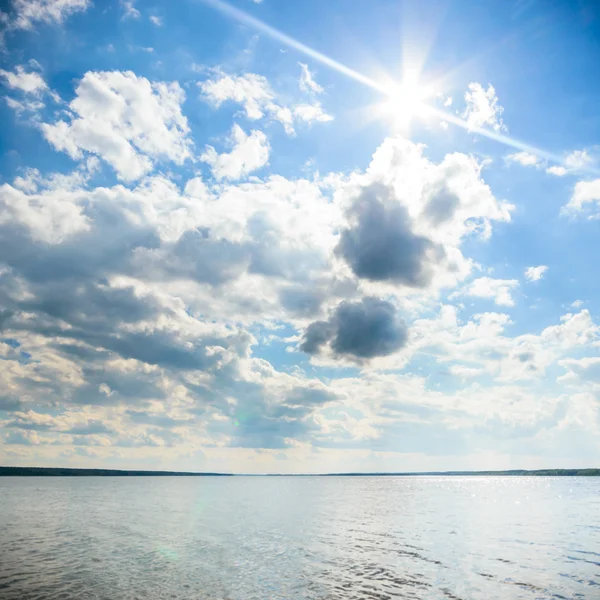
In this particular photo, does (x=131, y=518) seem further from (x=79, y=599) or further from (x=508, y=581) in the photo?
(x=508, y=581)

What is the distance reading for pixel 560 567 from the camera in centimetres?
4016

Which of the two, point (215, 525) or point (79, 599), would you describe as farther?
point (215, 525)

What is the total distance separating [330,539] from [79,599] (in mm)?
32242

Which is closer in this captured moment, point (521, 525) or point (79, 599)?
point (79, 599)

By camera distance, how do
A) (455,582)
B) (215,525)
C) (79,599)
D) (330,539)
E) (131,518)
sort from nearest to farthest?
(79,599), (455,582), (330,539), (215,525), (131,518)

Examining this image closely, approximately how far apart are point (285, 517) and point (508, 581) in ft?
175

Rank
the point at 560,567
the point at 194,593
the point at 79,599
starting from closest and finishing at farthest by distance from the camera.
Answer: the point at 79,599 → the point at 194,593 → the point at 560,567

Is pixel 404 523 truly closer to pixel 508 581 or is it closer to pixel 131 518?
pixel 508 581

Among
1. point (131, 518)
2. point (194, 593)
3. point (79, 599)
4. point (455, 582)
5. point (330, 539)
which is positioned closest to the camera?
point (79, 599)

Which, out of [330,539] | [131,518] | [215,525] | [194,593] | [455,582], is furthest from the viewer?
[131,518]

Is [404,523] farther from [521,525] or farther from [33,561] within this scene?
[33,561]

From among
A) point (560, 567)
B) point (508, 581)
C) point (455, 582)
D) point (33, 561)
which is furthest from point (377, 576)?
point (33, 561)

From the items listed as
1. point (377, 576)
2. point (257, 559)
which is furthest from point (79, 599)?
point (377, 576)

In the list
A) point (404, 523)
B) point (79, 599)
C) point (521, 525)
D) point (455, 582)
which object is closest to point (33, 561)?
point (79, 599)
